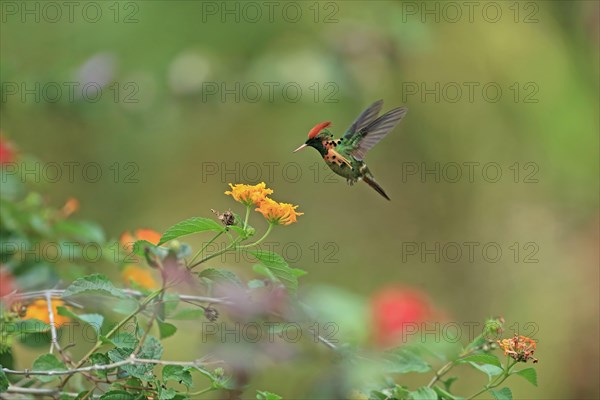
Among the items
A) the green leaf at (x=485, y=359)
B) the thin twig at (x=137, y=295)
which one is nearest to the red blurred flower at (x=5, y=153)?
the thin twig at (x=137, y=295)

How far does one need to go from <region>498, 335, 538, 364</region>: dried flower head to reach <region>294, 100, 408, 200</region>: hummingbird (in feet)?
0.85

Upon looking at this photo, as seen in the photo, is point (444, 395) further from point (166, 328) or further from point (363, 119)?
point (363, 119)

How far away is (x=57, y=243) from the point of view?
3.61ft

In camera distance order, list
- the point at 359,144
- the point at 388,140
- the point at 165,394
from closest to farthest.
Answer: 1. the point at 165,394
2. the point at 359,144
3. the point at 388,140

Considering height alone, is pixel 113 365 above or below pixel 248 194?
below

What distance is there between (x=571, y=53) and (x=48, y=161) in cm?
181

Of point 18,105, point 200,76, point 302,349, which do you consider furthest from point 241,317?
point 200,76

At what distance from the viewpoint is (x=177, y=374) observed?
643 millimetres

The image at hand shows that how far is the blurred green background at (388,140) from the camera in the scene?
2.26 m

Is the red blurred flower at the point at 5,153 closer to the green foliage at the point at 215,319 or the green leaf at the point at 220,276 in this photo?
the green foliage at the point at 215,319

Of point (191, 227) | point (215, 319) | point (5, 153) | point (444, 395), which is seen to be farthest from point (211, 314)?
point (5, 153)

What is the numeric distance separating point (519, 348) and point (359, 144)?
35 centimetres

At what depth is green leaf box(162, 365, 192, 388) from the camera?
25.2 inches

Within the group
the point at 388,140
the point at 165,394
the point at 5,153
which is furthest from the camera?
the point at 388,140
